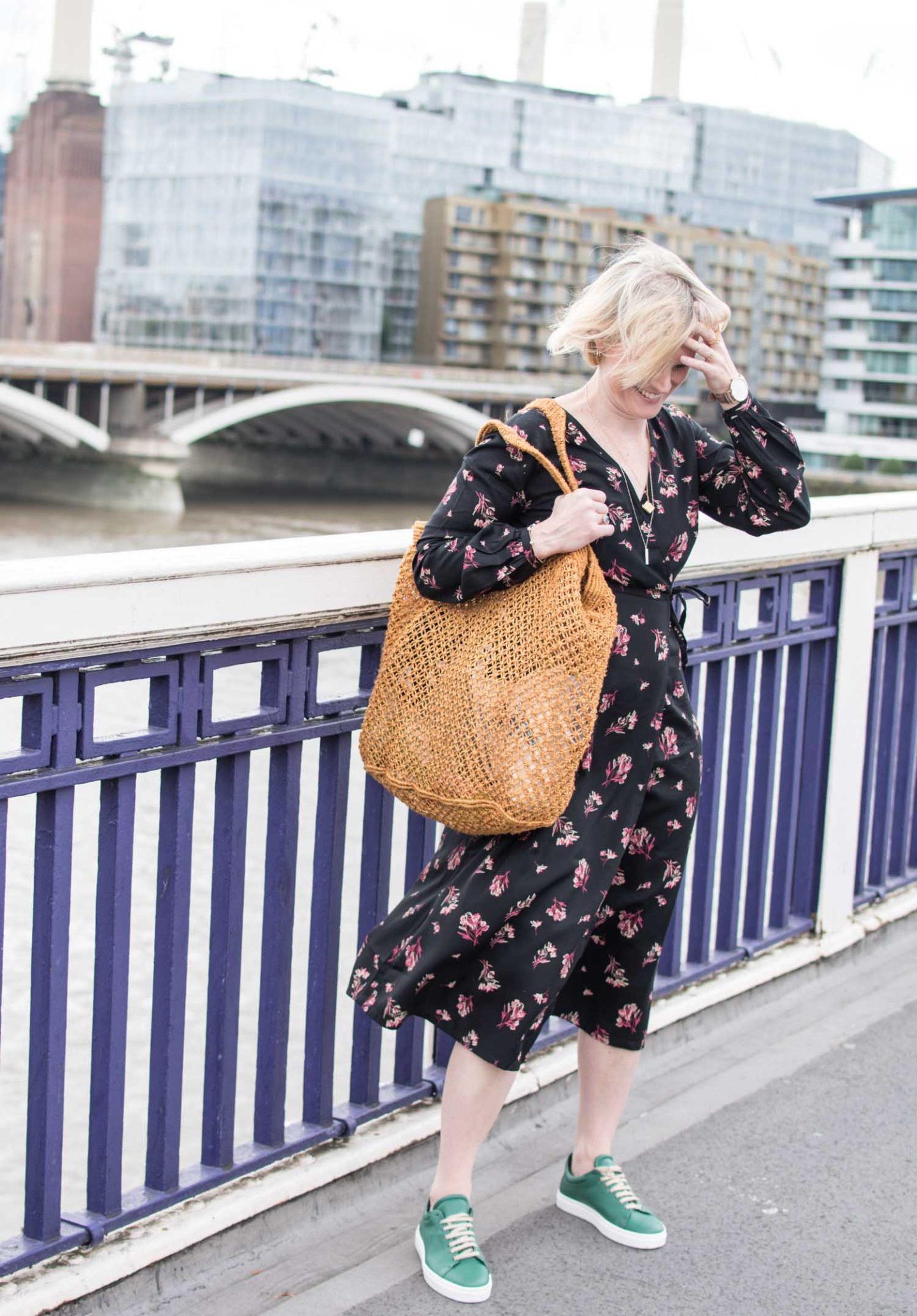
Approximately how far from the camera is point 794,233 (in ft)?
310

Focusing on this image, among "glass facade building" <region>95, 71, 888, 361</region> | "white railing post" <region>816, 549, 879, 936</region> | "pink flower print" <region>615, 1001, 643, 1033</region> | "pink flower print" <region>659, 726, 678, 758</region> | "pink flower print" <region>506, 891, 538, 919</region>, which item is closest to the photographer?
"pink flower print" <region>506, 891, 538, 919</region>

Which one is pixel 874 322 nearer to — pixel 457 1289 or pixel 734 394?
pixel 734 394

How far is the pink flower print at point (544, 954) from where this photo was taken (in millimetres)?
1682

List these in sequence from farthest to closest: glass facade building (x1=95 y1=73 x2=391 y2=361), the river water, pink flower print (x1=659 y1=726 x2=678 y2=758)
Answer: glass facade building (x1=95 y1=73 x2=391 y2=361)
the river water
pink flower print (x1=659 y1=726 x2=678 y2=758)

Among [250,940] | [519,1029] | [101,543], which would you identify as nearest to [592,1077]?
[519,1029]

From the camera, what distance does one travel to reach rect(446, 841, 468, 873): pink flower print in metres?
1.73

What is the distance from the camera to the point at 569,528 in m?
1.60

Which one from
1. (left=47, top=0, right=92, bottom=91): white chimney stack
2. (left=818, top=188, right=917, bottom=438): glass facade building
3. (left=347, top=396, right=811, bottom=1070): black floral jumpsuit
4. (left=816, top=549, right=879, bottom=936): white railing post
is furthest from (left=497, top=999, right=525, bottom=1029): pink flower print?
(left=47, top=0, right=92, bottom=91): white chimney stack

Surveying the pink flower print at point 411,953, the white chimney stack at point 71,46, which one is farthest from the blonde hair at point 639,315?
the white chimney stack at point 71,46

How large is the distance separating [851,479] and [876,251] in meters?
→ 14.8

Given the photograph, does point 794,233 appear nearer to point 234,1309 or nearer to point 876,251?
point 876,251

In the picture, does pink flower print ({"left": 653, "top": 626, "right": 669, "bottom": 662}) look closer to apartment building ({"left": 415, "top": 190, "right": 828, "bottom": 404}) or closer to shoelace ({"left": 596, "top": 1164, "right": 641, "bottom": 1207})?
shoelace ({"left": 596, "top": 1164, "right": 641, "bottom": 1207})

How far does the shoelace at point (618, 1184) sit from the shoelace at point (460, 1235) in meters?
0.18

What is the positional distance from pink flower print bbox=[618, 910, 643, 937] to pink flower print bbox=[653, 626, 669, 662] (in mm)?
286
